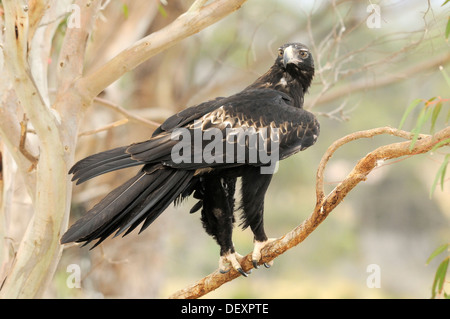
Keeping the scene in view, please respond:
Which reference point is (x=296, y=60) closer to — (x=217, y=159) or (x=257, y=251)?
(x=217, y=159)

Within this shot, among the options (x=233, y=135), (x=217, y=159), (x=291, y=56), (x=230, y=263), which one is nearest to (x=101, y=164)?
(x=217, y=159)

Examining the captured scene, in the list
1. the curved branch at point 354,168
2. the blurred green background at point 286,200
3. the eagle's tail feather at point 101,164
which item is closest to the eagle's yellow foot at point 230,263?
the curved branch at point 354,168

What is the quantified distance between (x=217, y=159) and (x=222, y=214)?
433mm

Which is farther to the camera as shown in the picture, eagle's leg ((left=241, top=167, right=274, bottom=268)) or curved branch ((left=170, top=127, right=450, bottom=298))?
eagle's leg ((left=241, top=167, right=274, bottom=268))

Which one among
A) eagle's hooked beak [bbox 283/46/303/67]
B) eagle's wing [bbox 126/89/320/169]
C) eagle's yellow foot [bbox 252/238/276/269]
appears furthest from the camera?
eagle's hooked beak [bbox 283/46/303/67]

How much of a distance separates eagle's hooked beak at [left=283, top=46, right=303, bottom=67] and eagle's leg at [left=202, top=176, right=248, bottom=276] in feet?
2.38

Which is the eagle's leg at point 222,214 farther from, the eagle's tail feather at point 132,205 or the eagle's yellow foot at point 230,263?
the eagle's tail feather at point 132,205

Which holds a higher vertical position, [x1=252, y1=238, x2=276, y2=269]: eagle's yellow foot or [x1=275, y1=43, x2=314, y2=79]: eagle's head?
[x1=275, y1=43, x2=314, y2=79]: eagle's head

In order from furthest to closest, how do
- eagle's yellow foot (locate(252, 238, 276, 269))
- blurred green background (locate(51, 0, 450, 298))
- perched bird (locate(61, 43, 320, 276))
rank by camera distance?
blurred green background (locate(51, 0, 450, 298))
eagle's yellow foot (locate(252, 238, 276, 269))
perched bird (locate(61, 43, 320, 276))

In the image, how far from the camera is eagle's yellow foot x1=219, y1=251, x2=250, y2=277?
3.03 m

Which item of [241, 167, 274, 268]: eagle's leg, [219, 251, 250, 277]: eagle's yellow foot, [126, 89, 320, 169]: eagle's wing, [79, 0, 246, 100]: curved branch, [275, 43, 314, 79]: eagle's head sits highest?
[275, 43, 314, 79]: eagle's head

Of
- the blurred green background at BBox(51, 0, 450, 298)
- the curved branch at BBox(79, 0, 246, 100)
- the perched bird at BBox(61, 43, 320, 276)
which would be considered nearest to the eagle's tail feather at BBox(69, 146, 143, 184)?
the perched bird at BBox(61, 43, 320, 276)

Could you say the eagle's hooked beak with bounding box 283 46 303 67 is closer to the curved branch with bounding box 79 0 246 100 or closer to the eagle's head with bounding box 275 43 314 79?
the eagle's head with bounding box 275 43 314 79
